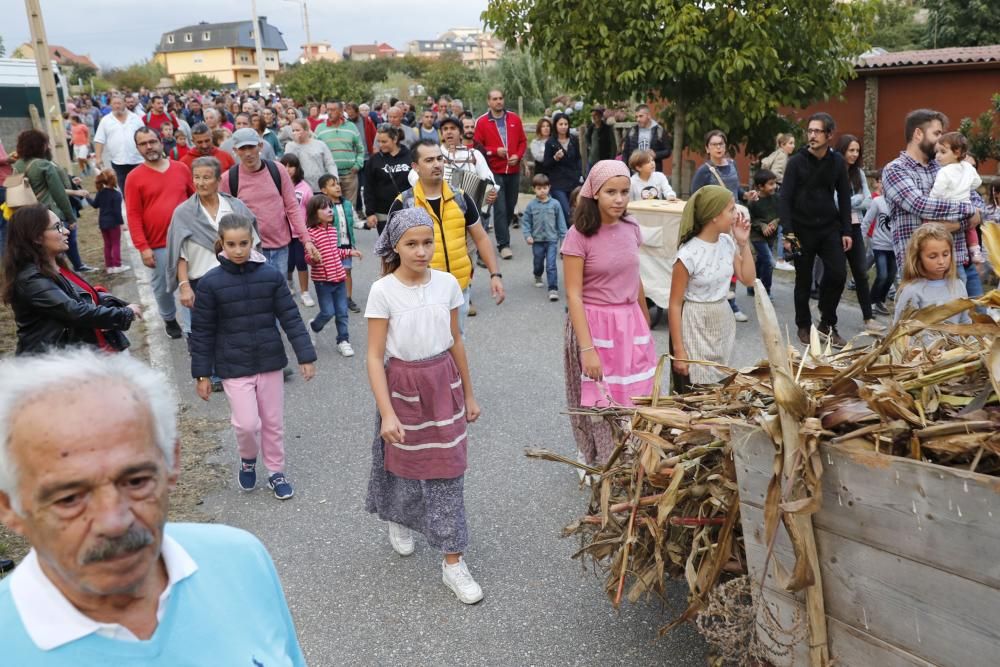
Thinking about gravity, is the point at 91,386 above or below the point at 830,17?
below

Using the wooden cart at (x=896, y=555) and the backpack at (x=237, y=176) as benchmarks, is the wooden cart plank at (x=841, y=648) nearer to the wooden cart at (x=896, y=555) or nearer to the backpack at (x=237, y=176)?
the wooden cart at (x=896, y=555)

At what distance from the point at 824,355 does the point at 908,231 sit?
167 inches

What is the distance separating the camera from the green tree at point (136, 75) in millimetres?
83113

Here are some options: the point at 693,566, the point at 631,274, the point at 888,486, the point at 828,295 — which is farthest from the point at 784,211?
the point at 888,486

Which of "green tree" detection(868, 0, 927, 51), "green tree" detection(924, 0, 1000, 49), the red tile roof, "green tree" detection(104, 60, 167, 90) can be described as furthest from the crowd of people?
"green tree" detection(104, 60, 167, 90)

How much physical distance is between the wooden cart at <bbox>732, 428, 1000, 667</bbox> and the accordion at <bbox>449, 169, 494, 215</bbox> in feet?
21.2

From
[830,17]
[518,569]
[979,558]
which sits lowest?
[518,569]

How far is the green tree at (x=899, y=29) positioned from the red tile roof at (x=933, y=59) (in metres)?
14.2

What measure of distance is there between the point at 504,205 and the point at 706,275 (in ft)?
24.2

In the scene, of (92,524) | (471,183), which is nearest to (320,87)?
(471,183)

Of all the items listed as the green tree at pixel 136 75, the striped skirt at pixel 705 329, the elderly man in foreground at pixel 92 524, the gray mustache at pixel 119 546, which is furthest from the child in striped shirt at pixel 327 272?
the green tree at pixel 136 75

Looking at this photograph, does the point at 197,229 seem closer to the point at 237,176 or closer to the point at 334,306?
the point at 237,176

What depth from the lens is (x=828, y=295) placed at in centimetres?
793

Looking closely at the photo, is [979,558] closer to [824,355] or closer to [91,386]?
[824,355]
